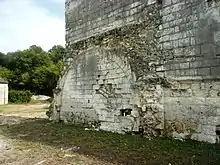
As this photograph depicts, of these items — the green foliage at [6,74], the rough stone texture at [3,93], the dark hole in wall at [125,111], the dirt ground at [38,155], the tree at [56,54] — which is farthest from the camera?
the tree at [56,54]

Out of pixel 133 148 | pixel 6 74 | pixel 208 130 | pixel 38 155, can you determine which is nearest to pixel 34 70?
pixel 6 74

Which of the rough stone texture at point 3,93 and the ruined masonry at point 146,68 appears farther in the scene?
the rough stone texture at point 3,93

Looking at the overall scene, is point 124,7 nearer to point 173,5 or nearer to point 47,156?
point 173,5

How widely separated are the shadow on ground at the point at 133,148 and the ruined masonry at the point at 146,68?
0.44 meters

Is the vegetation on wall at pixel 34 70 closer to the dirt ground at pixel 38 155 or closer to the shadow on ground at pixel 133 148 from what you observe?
the shadow on ground at pixel 133 148

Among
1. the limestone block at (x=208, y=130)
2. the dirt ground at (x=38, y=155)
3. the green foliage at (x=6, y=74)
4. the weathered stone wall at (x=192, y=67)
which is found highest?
the green foliage at (x=6, y=74)

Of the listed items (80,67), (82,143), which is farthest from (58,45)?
(82,143)

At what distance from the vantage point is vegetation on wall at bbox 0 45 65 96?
4166 cm

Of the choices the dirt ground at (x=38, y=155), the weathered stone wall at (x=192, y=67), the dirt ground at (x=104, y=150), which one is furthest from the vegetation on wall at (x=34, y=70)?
the weathered stone wall at (x=192, y=67)

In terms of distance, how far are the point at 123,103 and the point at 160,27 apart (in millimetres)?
2400

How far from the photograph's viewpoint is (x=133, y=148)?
6430 mm

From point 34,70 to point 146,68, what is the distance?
3791 centimetres

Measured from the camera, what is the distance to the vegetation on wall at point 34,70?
4166cm

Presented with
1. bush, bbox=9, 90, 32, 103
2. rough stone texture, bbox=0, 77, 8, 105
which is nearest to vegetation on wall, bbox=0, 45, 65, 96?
bush, bbox=9, 90, 32, 103
